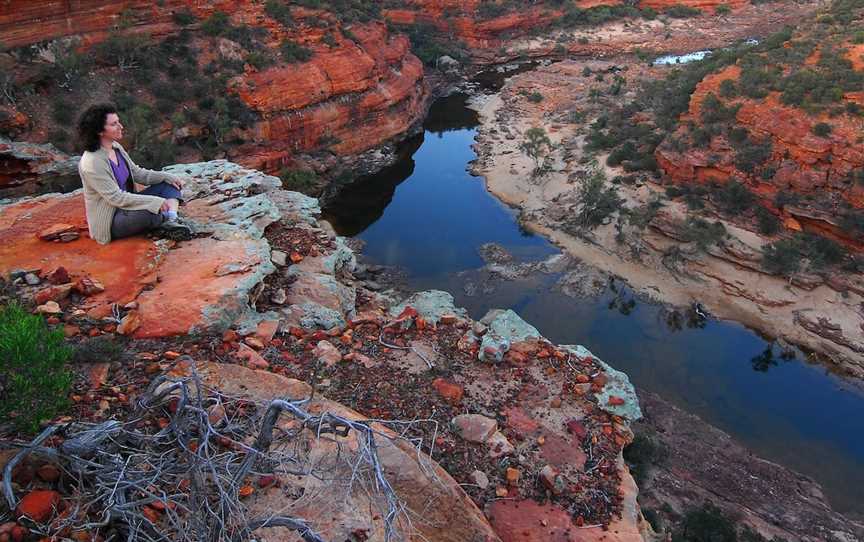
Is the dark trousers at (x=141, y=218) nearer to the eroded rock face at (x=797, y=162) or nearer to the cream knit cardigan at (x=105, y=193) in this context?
the cream knit cardigan at (x=105, y=193)

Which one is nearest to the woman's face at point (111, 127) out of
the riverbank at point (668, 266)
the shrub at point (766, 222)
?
the riverbank at point (668, 266)

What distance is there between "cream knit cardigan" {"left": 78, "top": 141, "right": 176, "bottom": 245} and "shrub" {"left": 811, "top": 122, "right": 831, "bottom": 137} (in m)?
16.5

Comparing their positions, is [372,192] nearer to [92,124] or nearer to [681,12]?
[92,124]

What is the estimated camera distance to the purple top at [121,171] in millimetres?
5637

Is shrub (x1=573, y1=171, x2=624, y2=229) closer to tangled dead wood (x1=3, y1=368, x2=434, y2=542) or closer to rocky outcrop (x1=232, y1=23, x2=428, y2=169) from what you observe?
rocky outcrop (x1=232, y1=23, x2=428, y2=169)

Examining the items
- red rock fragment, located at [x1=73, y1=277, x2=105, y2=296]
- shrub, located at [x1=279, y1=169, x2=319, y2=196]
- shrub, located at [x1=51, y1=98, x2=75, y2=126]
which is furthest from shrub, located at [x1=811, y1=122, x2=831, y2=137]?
shrub, located at [x1=51, y1=98, x2=75, y2=126]

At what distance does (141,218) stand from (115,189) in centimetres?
72

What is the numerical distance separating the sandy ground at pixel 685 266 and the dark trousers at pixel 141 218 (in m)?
12.3

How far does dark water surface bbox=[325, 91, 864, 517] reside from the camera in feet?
36.3

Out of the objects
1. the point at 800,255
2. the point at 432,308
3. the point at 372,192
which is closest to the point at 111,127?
the point at 432,308

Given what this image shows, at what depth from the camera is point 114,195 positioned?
5.60 metres

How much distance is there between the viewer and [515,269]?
15828mm

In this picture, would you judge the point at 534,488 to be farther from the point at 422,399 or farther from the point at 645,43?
the point at 645,43

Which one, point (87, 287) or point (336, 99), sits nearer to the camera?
point (87, 287)
